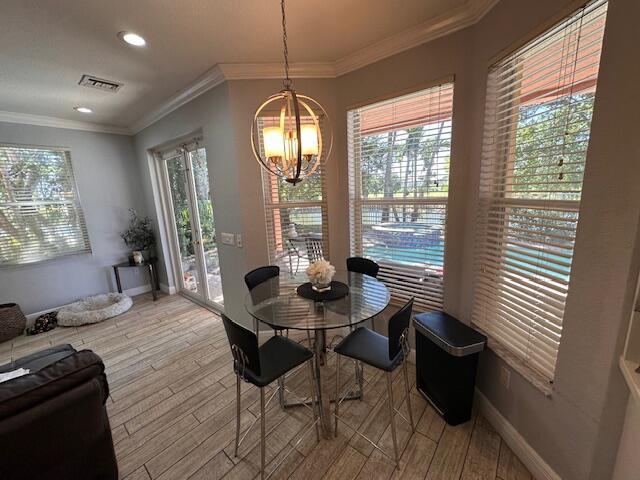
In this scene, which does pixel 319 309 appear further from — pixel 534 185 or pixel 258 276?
pixel 534 185

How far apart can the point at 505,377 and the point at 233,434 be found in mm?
1802

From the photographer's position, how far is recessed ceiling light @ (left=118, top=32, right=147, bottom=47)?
5.79 feet

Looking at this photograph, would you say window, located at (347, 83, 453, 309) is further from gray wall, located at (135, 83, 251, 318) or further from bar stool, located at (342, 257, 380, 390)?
gray wall, located at (135, 83, 251, 318)

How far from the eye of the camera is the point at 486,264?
1717 millimetres

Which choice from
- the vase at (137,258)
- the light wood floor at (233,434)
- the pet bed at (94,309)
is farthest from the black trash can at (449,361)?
the vase at (137,258)

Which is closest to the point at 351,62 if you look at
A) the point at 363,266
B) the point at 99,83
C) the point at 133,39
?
the point at 133,39

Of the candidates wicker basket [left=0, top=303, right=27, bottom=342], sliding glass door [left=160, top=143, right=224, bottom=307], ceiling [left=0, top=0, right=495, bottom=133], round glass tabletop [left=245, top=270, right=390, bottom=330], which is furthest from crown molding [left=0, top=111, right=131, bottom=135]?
round glass tabletop [left=245, top=270, right=390, bottom=330]

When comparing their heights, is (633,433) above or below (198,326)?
above

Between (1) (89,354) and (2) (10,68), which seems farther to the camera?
(2) (10,68)

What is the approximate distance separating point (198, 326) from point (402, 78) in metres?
3.43

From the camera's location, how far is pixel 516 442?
149 cm

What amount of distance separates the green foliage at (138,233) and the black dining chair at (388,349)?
12.9ft

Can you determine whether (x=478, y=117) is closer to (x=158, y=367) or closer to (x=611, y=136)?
(x=611, y=136)

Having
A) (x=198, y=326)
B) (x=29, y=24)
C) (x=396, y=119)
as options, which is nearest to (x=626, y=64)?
(x=396, y=119)
